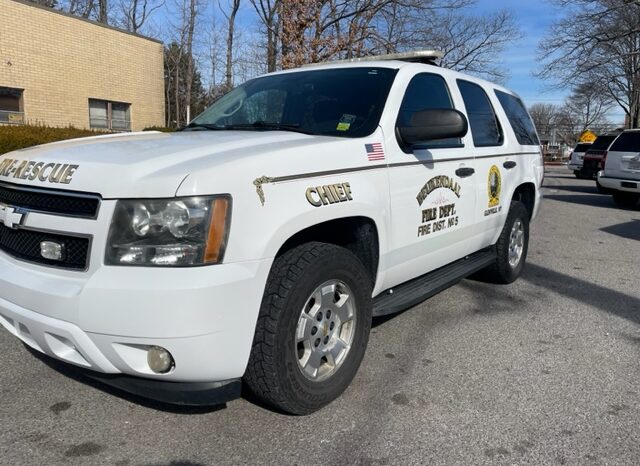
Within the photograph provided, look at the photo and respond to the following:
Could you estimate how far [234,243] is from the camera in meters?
2.25

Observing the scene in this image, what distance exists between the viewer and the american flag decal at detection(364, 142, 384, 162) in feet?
9.88

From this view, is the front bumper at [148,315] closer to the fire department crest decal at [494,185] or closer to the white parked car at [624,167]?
the fire department crest decal at [494,185]

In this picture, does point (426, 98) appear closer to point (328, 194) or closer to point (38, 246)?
point (328, 194)

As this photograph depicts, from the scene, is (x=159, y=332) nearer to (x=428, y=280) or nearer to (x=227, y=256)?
(x=227, y=256)

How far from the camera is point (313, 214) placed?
8.50 feet

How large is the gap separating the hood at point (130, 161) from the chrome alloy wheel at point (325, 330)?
79cm

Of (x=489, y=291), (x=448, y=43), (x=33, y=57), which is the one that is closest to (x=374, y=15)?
(x=448, y=43)

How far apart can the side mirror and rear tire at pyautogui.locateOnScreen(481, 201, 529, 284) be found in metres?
2.05

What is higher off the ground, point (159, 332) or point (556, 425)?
point (159, 332)

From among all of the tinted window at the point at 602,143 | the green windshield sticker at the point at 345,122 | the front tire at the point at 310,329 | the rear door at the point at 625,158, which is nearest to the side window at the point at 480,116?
the green windshield sticker at the point at 345,122

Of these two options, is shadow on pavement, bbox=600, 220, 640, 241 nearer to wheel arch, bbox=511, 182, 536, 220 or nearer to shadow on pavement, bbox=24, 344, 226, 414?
wheel arch, bbox=511, 182, 536, 220

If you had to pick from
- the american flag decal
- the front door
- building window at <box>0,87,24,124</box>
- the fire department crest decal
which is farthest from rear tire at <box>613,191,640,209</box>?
building window at <box>0,87,24,124</box>

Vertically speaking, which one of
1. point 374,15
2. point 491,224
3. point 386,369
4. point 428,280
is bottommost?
point 386,369

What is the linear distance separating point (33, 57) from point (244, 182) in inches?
597
